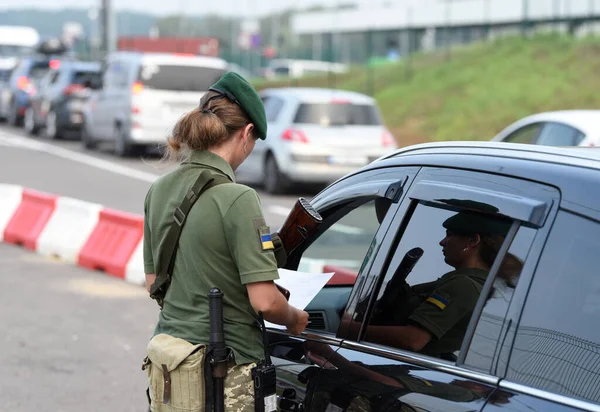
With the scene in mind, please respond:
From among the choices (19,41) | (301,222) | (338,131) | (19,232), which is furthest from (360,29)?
(301,222)

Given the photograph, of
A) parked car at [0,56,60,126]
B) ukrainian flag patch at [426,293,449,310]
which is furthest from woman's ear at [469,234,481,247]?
parked car at [0,56,60,126]

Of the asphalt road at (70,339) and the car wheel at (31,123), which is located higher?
the asphalt road at (70,339)

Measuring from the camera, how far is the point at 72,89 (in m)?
27.1

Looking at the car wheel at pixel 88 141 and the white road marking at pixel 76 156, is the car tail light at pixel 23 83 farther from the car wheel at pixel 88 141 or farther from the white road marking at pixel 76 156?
the car wheel at pixel 88 141

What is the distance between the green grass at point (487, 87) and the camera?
2517 centimetres

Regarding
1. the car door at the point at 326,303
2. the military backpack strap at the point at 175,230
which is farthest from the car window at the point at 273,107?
the military backpack strap at the point at 175,230

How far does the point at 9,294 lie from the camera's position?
944 cm

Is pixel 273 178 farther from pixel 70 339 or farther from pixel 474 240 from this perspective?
pixel 474 240

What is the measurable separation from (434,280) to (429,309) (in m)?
0.09

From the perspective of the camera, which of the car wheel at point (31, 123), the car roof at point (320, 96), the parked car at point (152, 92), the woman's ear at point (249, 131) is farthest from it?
the car wheel at point (31, 123)

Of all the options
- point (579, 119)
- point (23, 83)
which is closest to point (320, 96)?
point (579, 119)

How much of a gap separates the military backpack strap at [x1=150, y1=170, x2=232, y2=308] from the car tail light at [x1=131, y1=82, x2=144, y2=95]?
61.6ft

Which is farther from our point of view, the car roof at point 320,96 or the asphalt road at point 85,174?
the car roof at point 320,96

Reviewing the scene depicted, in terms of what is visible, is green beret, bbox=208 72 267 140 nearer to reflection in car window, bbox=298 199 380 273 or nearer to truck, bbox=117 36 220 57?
reflection in car window, bbox=298 199 380 273
